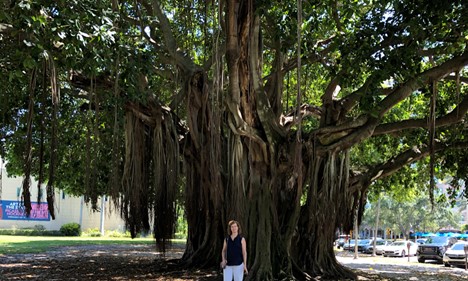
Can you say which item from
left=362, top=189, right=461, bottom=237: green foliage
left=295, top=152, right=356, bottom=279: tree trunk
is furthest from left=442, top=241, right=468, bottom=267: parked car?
left=362, top=189, right=461, bottom=237: green foliage

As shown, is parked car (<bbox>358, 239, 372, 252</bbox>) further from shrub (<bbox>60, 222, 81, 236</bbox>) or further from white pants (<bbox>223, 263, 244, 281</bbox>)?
white pants (<bbox>223, 263, 244, 281</bbox>)

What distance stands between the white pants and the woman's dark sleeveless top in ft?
0.17

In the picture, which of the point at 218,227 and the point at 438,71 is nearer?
the point at 438,71

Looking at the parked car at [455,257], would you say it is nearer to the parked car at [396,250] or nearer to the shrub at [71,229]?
the parked car at [396,250]

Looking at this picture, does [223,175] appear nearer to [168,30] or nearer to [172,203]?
[172,203]

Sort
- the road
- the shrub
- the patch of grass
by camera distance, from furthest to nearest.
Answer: the shrub < the patch of grass < the road

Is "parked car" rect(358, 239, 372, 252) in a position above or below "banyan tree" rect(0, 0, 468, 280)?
below

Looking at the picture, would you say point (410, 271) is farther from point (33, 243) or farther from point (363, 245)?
point (363, 245)

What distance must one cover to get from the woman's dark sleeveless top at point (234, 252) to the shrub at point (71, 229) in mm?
31036

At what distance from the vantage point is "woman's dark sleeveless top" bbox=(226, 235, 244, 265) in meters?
6.08

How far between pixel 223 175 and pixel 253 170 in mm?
908

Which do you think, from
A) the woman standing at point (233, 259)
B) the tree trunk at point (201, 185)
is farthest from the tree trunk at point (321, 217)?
the woman standing at point (233, 259)

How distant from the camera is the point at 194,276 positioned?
8969mm

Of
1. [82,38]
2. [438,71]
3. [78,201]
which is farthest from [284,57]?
[78,201]
